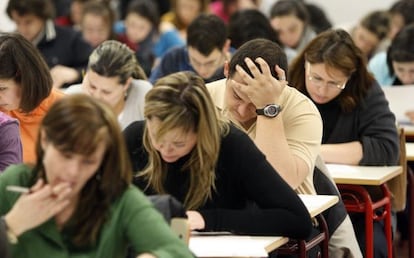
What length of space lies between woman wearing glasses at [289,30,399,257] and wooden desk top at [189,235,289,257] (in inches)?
58.2

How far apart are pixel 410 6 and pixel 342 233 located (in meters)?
4.48

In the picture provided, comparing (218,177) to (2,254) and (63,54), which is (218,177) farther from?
(63,54)

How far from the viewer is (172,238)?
8.52ft

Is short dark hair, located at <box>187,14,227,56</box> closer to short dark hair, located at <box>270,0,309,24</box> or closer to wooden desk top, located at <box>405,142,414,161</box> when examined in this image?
wooden desk top, located at <box>405,142,414,161</box>

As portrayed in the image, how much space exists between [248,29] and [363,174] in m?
1.98

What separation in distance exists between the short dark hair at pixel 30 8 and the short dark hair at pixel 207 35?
4.80 ft

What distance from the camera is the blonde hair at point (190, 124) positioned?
9.82 ft

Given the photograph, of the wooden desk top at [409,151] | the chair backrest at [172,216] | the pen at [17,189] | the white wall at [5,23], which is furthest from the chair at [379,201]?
the white wall at [5,23]

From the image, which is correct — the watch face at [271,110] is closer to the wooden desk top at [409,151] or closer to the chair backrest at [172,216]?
the chair backrest at [172,216]

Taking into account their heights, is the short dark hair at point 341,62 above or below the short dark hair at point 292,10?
above

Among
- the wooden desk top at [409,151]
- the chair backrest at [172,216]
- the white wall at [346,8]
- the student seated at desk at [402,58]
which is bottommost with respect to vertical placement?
the white wall at [346,8]

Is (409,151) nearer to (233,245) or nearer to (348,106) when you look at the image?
(348,106)

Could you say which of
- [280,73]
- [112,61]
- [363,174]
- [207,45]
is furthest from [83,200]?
[207,45]

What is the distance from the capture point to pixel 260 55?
3715 millimetres
